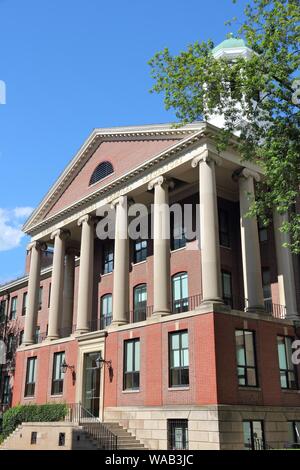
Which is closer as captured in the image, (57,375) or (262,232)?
(262,232)

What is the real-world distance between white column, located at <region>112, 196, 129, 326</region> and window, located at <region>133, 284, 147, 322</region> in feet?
5.39

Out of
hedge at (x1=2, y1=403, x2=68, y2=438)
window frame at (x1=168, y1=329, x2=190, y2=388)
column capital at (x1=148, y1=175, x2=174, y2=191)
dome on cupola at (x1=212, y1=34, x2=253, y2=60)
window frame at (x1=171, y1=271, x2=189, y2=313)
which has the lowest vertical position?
hedge at (x1=2, y1=403, x2=68, y2=438)

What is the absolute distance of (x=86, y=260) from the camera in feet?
111

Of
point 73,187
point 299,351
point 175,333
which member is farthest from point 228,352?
point 73,187

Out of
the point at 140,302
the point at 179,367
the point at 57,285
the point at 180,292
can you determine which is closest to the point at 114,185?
the point at 140,302

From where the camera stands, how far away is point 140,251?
1332 inches

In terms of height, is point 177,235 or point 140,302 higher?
point 177,235

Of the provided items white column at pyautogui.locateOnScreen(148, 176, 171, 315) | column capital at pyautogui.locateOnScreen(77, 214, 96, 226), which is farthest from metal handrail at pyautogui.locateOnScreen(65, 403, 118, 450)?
column capital at pyautogui.locateOnScreen(77, 214, 96, 226)

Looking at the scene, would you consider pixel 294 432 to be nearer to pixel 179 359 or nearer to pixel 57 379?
pixel 179 359

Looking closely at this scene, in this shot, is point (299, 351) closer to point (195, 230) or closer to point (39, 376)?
point (195, 230)

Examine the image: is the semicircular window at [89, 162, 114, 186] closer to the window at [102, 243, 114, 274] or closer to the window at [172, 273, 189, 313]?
the window at [102, 243, 114, 274]

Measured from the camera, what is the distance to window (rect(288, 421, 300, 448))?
24219 mm

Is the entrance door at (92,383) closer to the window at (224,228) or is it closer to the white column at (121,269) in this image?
the white column at (121,269)

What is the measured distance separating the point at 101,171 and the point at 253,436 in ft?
64.8
